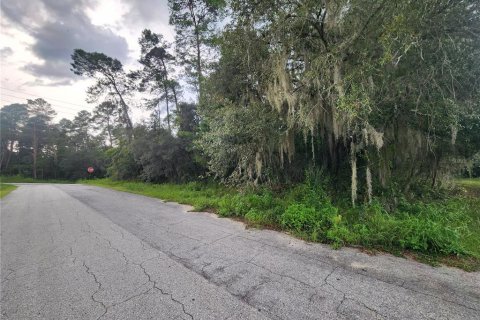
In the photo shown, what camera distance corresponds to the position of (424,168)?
6527 mm

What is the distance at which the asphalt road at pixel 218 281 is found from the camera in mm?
1998

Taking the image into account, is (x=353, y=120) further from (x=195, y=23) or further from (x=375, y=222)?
(x=195, y=23)

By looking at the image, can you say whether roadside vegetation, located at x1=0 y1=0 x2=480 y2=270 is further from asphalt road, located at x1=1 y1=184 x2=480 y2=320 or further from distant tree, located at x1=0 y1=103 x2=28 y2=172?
distant tree, located at x1=0 y1=103 x2=28 y2=172

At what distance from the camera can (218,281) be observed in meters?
2.48

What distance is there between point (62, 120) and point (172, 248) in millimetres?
49737

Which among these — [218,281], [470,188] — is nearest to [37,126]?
[218,281]

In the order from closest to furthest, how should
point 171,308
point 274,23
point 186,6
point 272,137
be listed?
point 171,308
point 274,23
point 272,137
point 186,6

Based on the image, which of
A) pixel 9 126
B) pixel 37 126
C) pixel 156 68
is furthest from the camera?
pixel 37 126

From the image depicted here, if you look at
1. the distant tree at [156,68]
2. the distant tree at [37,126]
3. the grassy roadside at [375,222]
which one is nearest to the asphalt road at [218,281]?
the grassy roadside at [375,222]

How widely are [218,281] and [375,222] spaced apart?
2.92m

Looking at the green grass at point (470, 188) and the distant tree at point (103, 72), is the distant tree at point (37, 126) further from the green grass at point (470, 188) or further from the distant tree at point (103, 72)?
the green grass at point (470, 188)

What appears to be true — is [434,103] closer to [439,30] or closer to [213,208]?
[439,30]

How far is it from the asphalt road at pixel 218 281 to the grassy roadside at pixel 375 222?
319 millimetres

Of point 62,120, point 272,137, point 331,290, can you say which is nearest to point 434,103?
point 272,137
